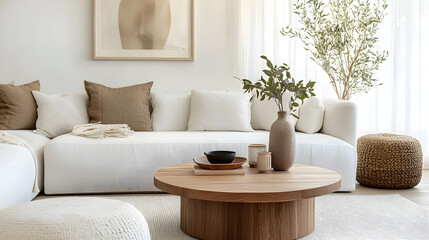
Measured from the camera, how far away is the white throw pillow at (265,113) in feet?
13.2

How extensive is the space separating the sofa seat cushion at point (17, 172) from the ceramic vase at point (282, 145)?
1562 millimetres

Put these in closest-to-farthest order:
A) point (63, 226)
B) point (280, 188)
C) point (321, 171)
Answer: point (63, 226) → point (280, 188) → point (321, 171)

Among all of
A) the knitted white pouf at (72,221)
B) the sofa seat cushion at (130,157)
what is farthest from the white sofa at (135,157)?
the knitted white pouf at (72,221)

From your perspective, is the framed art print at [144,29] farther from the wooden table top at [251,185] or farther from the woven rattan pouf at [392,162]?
the wooden table top at [251,185]

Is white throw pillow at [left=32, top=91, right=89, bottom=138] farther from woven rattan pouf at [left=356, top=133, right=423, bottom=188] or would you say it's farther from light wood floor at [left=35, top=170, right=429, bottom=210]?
woven rattan pouf at [left=356, top=133, right=423, bottom=188]

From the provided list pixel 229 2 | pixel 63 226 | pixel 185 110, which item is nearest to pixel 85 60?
pixel 185 110

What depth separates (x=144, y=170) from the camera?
3.30 meters

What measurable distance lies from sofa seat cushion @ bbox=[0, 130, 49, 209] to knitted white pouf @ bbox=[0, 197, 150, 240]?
2.42 ft

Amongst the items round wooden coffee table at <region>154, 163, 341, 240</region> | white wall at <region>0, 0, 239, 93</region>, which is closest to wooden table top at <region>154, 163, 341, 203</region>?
round wooden coffee table at <region>154, 163, 341, 240</region>

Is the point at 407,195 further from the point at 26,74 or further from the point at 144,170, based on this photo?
the point at 26,74

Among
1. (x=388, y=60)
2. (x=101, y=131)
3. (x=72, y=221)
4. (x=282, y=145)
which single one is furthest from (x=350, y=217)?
(x=388, y=60)

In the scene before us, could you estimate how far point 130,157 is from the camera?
3.28m

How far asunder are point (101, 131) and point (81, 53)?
1450 mm

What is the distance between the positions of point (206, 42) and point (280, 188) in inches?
113
